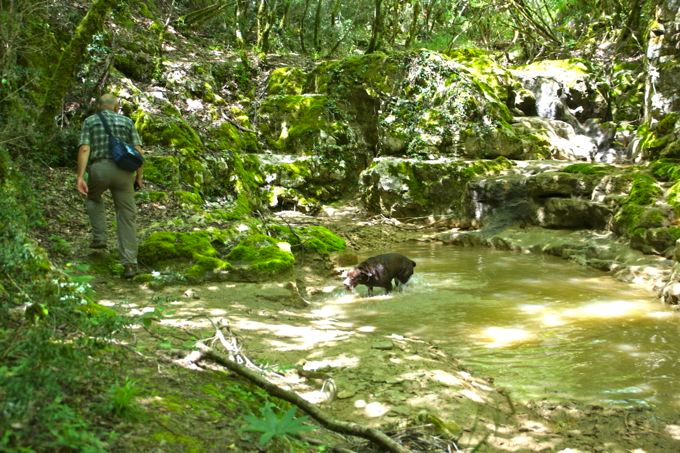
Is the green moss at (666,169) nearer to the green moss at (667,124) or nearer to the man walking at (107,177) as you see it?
the green moss at (667,124)

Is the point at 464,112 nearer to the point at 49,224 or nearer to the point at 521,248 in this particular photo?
the point at 521,248

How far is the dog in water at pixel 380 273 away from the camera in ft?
24.6

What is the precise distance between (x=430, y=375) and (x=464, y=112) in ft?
41.8

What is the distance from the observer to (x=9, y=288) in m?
2.99

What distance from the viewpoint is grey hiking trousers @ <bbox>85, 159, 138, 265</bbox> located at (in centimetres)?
598

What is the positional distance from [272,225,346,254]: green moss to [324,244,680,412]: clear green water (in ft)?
5.09

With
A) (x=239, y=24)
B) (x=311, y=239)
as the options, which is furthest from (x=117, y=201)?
(x=239, y=24)

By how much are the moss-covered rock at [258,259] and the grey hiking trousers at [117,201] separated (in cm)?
141

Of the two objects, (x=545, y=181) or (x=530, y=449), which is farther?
(x=545, y=181)

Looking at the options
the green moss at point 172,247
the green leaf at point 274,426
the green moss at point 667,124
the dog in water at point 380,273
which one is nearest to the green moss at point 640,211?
the green moss at point 667,124

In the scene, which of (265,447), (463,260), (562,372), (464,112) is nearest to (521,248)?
(463,260)

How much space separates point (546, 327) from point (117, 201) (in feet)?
17.2

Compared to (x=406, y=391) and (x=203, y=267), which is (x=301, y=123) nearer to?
(x=203, y=267)

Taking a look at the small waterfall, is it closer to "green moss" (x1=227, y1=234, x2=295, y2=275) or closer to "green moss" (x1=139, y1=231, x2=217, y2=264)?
"green moss" (x1=227, y1=234, x2=295, y2=275)
